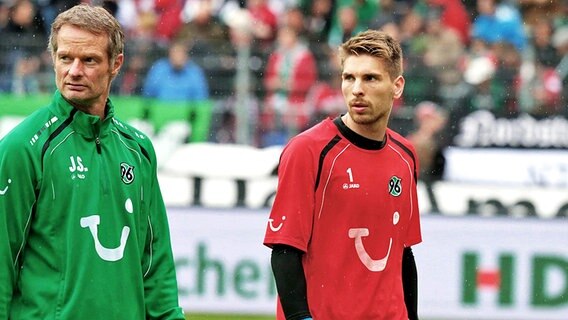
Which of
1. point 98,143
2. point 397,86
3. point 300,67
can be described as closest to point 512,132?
point 300,67

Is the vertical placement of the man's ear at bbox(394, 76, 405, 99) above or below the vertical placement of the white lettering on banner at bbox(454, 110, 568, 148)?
below

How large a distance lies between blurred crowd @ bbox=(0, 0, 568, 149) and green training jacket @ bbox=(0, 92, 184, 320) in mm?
7853

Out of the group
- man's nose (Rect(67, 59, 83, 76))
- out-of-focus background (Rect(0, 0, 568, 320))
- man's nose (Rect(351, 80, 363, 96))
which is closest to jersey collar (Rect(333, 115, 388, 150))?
man's nose (Rect(351, 80, 363, 96))

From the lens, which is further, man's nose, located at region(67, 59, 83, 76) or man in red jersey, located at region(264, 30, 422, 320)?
man in red jersey, located at region(264, 30, 422, 320)

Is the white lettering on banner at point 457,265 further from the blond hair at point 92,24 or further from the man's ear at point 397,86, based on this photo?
the blond hair at point 92,24

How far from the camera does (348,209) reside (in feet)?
17.1

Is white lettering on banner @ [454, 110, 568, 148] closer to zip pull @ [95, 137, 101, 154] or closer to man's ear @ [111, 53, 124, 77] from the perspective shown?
man's ear @ [111, 53, 124, 77]

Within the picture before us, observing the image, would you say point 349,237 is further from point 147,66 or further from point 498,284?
point 147,66

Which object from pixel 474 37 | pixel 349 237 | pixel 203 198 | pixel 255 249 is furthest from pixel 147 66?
pixel 349 237

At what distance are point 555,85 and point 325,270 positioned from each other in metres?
7.83

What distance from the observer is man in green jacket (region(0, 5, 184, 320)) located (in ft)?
13.7

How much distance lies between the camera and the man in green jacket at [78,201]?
13.7ft

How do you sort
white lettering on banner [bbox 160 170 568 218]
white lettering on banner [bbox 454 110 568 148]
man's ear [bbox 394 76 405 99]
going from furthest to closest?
white lettering on banner [bbox 454 110 568 148] → white lettering on banner [bbox 160 170 568 218] → man's ear [bbox 394 76 405 99]

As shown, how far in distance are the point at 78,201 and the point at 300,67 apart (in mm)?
8451
